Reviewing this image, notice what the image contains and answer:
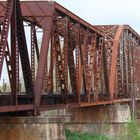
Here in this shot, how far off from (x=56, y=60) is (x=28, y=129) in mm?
10318

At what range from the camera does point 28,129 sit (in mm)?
32125

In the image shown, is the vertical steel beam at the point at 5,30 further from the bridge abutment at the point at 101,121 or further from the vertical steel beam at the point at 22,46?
the bridge abutment at the point at 101,121

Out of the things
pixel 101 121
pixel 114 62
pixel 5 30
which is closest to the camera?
pixel 5 30

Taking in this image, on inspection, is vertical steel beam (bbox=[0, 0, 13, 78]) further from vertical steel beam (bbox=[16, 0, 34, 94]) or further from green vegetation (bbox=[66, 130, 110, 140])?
green vegetation (bbox=[66, 130, 110, 140])

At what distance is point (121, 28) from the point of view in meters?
79.2

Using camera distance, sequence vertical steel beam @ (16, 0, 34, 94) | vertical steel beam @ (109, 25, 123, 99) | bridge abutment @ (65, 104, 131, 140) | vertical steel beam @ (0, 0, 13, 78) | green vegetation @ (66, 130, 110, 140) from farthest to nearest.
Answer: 1. vertical steel beam @ (109, 25, 123, 99)
2. bridge abutment @ (65, 104, 131, 140)
3. green vegetation @ (66, 130, 110, 140)
4. vertical steel beam @ (16, 0, 34, 94)
5. vertical steel beam @ (0, 0, 13, 78)

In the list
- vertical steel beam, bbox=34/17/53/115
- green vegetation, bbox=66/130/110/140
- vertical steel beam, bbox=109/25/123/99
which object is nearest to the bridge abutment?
green vegetation, bbox=66/130/110/140

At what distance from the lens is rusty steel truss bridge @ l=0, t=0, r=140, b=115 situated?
31047 mm

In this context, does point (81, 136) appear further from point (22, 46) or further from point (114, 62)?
point (114, 62)

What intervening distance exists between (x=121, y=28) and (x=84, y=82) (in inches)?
1095

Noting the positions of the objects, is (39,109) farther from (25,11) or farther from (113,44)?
(113,44)

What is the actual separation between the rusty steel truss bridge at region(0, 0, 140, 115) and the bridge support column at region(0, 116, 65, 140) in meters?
0.78

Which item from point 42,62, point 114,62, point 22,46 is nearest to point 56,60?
point 42,62

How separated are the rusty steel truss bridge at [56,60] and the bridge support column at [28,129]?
2.54 ft
